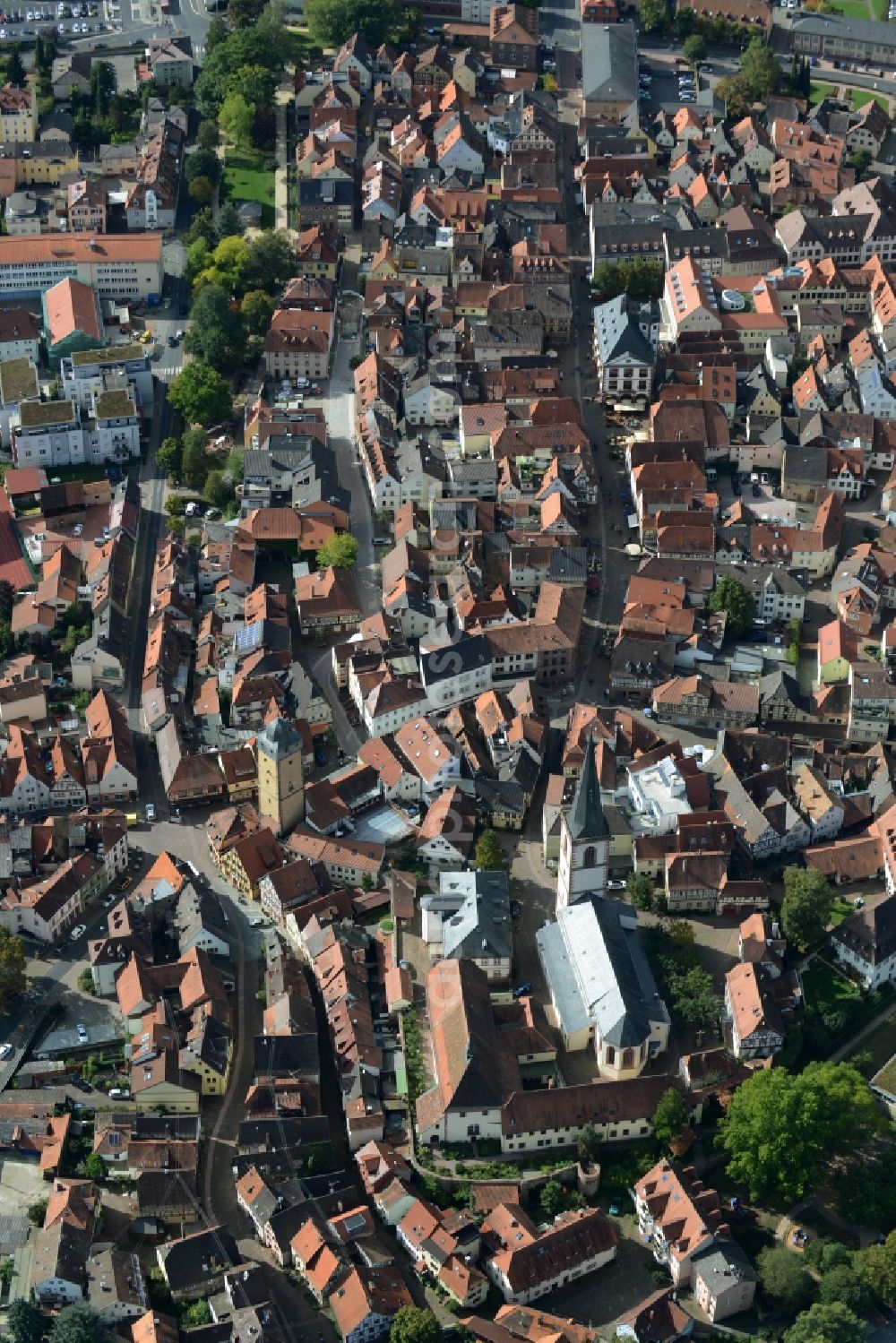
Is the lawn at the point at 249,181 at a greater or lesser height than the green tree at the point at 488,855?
greater

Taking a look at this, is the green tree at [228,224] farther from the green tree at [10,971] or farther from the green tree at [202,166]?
the green tree at [10,971]

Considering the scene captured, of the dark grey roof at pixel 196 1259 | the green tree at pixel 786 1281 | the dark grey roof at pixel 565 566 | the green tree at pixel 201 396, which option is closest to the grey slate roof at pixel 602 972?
the green tree at pixel 786 1281

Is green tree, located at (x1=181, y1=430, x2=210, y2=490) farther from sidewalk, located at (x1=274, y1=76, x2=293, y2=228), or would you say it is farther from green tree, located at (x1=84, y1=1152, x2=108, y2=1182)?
green tree, located at (x1=84, y1=1152, x2=108, y2=1182)

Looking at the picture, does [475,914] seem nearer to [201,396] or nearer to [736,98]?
[201,396]

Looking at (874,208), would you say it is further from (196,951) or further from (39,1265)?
(39,1265)

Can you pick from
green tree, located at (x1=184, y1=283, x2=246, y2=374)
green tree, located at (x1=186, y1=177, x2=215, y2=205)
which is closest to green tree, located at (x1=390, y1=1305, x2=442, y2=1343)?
green tree, located at (x1=184, y1=283, x2=246, y2=374)

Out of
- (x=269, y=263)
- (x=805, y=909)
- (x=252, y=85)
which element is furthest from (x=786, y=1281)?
(x=252, y=85)
